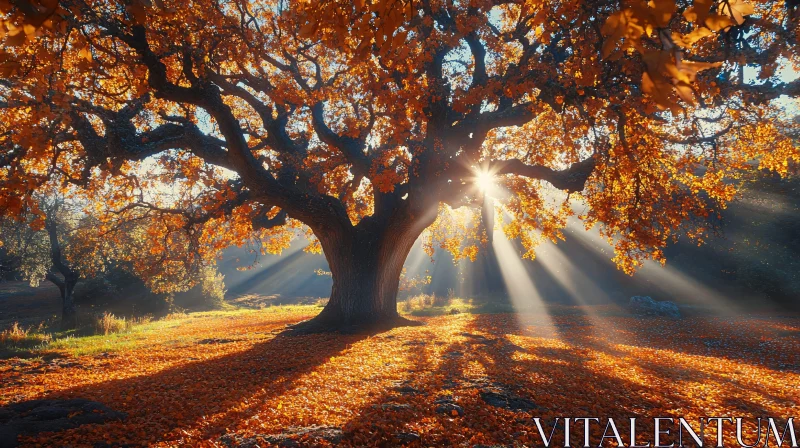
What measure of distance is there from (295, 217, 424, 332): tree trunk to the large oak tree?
0.05 m

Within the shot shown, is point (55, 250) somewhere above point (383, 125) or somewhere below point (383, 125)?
below

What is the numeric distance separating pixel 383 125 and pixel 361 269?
16.7 feet

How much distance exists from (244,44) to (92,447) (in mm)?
10600

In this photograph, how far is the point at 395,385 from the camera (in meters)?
5.87

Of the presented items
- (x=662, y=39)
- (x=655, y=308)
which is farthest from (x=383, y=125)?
(x=655, y=308)

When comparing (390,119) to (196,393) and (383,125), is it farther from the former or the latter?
(196,393)

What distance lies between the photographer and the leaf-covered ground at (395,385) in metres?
4.27

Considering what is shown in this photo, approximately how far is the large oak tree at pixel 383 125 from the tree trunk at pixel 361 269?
47mm

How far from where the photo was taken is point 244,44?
11.2m

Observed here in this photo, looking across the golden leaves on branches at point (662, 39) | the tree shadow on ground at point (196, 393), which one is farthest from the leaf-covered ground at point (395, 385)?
the golden leaves on branches at point (662, 39)

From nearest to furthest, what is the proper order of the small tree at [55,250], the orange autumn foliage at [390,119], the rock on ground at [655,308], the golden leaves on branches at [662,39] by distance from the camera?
1. the golden leaves on branches at [662,39]
2. the orange autumn foliage at [390,119]
3. the rock on ground at [655,308]
4. the small tree at [55,250]

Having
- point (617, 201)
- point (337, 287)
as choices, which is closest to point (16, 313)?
point (337, 287)

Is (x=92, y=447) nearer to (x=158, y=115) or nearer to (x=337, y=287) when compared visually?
(x=337, y=287)

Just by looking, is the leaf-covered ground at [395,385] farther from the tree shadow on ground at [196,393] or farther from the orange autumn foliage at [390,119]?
the orange autumn foliage at [390,119]
